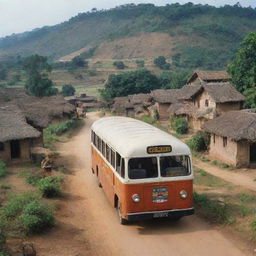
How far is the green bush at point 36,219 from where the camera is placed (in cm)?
1198

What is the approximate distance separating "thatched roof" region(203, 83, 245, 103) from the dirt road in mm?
20133

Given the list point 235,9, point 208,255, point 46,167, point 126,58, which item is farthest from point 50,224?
point 235,9

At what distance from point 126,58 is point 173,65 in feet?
75.3

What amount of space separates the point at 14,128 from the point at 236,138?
1331cm

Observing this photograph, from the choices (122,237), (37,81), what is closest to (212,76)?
(37,81)

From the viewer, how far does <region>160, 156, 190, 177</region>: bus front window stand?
12320 mm

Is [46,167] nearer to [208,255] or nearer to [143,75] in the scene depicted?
[208,255]

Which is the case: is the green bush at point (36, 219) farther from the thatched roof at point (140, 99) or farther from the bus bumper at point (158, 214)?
the thatched roof at point (140, 99)

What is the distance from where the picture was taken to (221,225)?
1284cm

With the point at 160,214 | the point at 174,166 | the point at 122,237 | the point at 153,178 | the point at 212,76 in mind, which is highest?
the point at 212,76

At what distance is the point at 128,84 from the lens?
2778 inches

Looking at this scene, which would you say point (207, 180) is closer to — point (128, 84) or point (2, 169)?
point (2, 169)

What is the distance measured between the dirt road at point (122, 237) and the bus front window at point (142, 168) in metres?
1.85

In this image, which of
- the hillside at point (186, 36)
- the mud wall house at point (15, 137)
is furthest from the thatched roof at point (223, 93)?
the hillside at point (186, 36)
